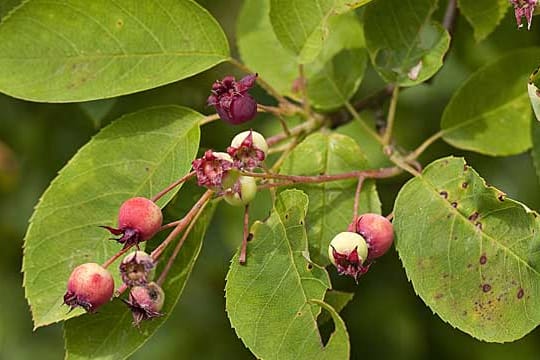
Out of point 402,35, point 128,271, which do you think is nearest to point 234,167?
point 128,271

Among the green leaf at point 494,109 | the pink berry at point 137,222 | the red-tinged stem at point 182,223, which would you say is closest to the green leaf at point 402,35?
the green leaf at point 494,109

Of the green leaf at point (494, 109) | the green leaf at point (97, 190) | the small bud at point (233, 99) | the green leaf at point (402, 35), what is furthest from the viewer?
the green leaf at point (494, 109)

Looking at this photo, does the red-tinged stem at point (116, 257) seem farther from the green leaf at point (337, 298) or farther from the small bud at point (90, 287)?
the green leaf at point (337, 298)

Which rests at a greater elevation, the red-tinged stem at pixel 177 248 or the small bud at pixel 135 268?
the small bud at pixel 135 268

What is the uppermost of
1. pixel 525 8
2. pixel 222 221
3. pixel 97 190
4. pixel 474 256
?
pixel 525 8

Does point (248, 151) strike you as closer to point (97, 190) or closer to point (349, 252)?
point (349, 252)

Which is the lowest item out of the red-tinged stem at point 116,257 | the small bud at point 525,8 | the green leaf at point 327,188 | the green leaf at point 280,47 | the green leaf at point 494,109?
the green leaf at point 494,109

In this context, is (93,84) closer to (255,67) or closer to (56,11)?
(56,11)
